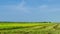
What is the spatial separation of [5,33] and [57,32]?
16.6 feet

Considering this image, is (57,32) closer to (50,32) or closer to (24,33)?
(50,32)

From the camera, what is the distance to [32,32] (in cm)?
1769

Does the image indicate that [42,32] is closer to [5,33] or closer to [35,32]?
[35,32]

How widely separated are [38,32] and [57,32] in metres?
1.87

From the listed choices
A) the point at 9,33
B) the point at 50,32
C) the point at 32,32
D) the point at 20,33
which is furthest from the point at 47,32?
the point at 9,33

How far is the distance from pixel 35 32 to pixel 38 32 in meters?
0.33

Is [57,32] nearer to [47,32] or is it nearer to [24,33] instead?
[47,32]

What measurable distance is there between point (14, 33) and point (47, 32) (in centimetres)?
323

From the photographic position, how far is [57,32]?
17.7 metres

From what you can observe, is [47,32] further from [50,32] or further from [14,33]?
[14,33]

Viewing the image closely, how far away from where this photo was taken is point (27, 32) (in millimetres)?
17516

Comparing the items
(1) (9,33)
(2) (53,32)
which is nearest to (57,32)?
(2) (53,32)

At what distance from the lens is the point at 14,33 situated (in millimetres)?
17547

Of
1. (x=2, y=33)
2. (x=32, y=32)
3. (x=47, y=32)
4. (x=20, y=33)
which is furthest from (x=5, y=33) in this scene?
(x=47, y=32)
